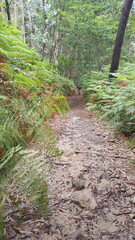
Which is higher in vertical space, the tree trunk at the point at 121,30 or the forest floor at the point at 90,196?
the tree trunk at the point at 121,30

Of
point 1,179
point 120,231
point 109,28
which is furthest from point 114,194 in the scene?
point 109,28

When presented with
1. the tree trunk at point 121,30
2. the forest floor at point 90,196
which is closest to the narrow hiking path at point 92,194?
the forest floor at point 90,196

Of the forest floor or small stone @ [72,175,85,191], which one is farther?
small stone @ [72,175,85,191]

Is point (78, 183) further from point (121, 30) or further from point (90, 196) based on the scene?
Answer: point (121, 30)

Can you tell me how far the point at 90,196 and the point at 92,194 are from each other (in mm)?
50

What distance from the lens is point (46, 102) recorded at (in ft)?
11.0

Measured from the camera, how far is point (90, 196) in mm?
1918

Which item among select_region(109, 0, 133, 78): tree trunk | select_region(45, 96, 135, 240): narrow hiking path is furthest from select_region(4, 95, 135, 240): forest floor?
select_region(109, 0, 133, 78): tree trunk

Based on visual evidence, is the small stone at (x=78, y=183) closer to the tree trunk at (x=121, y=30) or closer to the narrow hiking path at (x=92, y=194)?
the narrow hiking path at (x=92, y=194)

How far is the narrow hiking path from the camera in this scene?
1518 millimetres

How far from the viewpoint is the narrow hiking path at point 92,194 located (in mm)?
1518

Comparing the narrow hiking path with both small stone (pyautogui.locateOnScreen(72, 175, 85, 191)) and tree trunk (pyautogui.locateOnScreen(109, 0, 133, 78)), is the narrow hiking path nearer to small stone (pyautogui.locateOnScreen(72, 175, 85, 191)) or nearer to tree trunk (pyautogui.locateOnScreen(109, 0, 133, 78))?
small stone (pyautogui.locateOnScreen(72, 175, 85, 191))

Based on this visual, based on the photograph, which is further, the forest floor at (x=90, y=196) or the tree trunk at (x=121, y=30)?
the tree trunk at (x=121, y=30)

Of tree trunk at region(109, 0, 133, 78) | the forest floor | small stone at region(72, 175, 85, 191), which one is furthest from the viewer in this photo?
tree trunk at region(109, 0, 133, 78)
